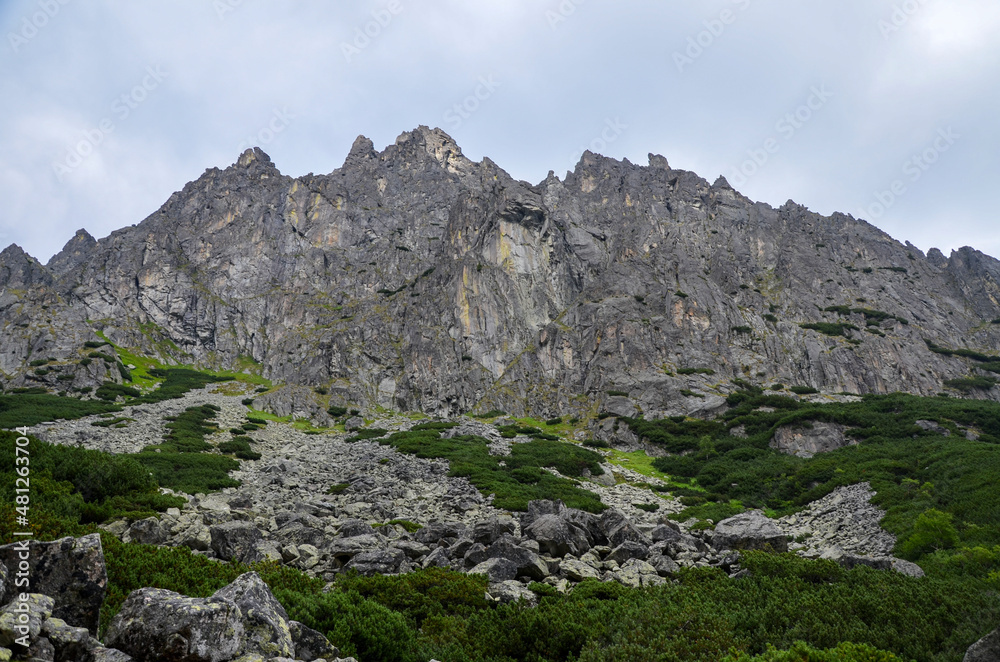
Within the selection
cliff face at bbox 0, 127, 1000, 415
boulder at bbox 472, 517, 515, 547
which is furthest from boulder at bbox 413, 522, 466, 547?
cliff face at bbox 0, 127, 1000, 415

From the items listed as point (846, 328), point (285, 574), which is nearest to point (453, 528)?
point (285, 574)

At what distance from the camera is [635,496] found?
36.0 m

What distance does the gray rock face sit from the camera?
4631cm

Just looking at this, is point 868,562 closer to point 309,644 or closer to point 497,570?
point 497,570

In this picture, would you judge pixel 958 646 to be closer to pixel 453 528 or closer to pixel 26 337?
pixel 453 528

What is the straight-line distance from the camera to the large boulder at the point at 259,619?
7.04 meters

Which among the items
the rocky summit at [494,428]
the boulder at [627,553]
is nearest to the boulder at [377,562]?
the rocky summit at [494,428]

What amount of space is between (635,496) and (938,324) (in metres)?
102

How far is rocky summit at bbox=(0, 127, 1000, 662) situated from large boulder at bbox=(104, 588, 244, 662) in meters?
0.03

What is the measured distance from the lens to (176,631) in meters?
6.45

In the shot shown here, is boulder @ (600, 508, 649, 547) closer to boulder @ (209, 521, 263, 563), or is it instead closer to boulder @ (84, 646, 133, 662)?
boulder @ (209, 521, 263, 563)

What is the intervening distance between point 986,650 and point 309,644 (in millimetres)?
10504

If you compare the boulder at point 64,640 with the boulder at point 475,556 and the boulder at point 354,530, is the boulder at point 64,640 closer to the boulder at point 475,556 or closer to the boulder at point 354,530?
the boulder at point 475,556

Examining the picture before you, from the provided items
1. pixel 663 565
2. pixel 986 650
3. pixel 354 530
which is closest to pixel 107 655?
pixel 986 650
